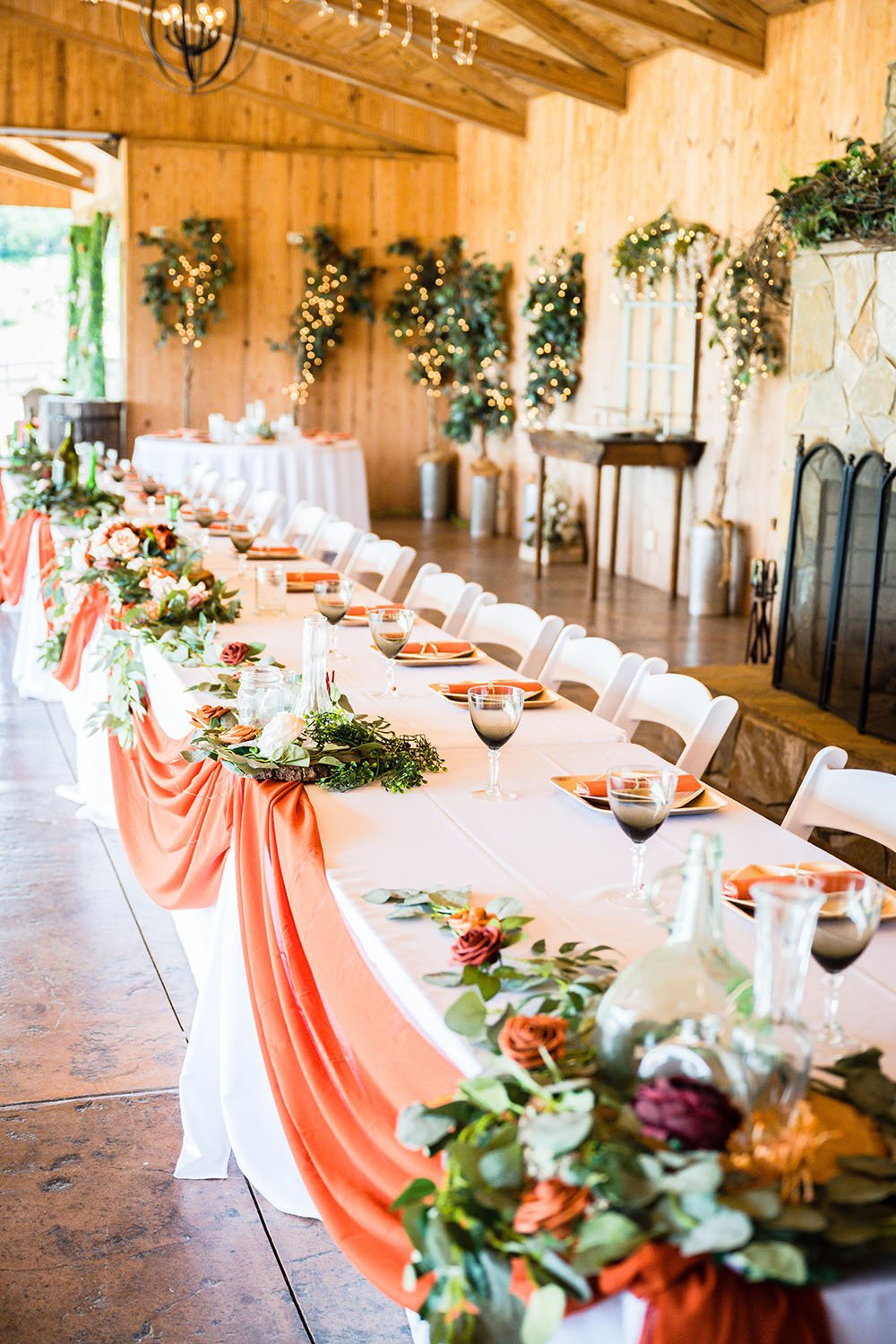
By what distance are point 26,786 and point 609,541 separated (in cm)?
596

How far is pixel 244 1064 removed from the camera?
2357mm

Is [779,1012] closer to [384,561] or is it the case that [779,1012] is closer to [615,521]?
[384,561]

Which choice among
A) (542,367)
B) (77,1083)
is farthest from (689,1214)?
(542,367)

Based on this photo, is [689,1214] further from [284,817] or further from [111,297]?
[111,297]

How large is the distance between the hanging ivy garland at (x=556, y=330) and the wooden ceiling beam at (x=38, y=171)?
23.3 feet

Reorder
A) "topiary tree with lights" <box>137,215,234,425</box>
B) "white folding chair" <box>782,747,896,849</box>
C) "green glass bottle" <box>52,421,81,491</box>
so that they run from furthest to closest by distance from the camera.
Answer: "topiary tree with lights" <box>137,215,234,425</box>, "green glass bottle" <box>52,421,81,491</box>, "white folding chair" <box>782,747,896,849</box>

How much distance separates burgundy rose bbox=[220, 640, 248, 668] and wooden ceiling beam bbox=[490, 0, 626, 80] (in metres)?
6.67

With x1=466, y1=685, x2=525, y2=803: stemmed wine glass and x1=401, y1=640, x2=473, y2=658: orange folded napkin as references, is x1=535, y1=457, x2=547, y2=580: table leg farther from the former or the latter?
x1=466, y1=685, x2=525, y2=803: stemmed wine glass

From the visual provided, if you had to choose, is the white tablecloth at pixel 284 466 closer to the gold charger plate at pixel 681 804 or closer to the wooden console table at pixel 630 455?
the wooden console table at pixel 630 455

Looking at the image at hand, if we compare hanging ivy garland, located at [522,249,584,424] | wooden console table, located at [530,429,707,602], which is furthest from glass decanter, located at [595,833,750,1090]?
hanging ivy garland, located at [522,249,584,424]

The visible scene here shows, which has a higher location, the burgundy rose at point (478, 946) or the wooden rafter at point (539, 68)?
the wooden rafter at point (539, 68)

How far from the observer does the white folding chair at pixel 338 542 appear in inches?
227

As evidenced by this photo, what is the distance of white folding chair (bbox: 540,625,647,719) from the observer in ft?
11.2

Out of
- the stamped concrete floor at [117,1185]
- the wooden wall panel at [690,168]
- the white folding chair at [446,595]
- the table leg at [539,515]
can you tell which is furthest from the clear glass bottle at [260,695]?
the table leg at [539,515]
